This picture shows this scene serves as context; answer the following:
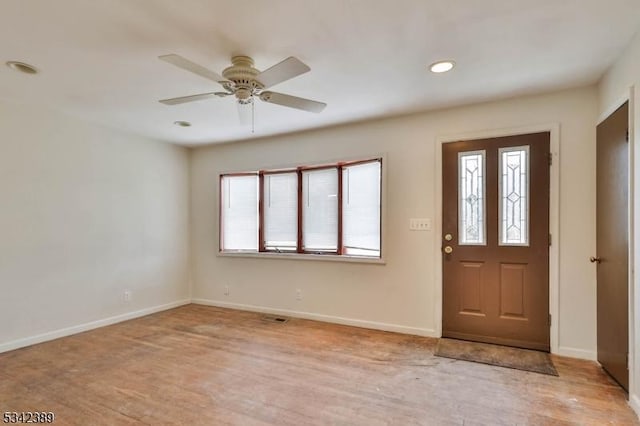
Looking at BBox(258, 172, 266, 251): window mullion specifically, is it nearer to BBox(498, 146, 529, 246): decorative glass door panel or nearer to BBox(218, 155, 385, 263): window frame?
BBox(218, 155, 385, 263): window frame

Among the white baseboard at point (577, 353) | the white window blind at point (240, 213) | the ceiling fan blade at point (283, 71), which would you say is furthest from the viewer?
the white window blind at point (240, 213)

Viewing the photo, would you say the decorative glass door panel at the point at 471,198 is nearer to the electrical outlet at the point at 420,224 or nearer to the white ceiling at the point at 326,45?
the electrical outlet at the point at 420,224

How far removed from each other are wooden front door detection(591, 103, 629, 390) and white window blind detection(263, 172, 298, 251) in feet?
10.3

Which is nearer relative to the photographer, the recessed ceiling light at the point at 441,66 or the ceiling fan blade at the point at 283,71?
the ceiling fan blade at the point at 283,71

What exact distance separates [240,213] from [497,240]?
3.34 meters

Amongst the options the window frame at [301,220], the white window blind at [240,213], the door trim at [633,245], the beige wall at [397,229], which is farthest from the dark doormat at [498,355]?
the white window blind at [240,213]

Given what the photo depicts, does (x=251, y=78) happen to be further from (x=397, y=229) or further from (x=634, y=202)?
(x=634, y=202)

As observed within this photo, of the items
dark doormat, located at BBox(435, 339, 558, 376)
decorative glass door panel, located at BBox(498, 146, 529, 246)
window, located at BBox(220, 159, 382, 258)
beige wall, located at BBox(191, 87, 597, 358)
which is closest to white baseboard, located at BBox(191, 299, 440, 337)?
beige wall, located at BBox(191, 87, 597, 358)

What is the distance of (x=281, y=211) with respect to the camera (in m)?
4.67

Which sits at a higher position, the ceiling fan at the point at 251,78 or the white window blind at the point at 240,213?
the ceiling fan at the point at 251,78

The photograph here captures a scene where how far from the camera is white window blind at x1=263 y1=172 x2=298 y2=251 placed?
15.0ft

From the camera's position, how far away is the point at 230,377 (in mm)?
2707

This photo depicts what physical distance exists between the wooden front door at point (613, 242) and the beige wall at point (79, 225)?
16.3 feet

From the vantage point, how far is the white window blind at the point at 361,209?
3975 millimetres
